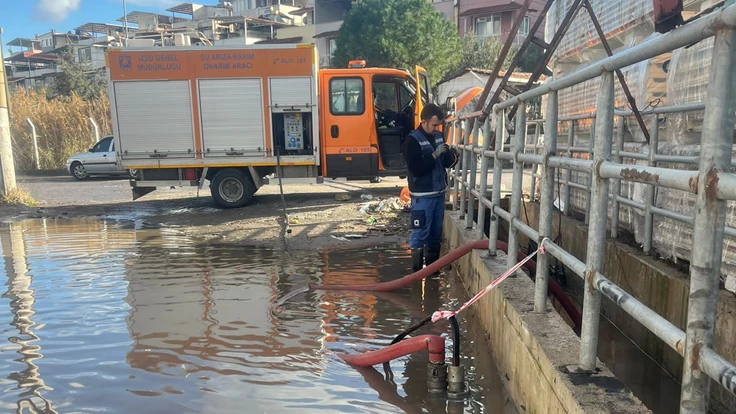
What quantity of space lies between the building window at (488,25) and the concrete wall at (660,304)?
99.6 feet

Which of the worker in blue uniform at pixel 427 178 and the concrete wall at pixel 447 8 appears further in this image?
the concrete wall at pixel 447 8

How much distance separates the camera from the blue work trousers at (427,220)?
538 cm

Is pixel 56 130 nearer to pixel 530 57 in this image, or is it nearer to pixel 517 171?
pixel 517 171

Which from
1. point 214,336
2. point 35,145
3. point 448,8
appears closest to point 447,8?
point 448,8

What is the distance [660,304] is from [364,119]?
727cm

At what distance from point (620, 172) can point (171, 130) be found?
Result: 32.0 feet

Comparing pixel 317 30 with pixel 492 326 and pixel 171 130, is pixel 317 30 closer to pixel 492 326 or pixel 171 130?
pixel 171 130

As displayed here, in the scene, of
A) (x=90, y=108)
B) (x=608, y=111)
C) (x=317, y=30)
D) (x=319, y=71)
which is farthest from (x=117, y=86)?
(x=317, y=30)

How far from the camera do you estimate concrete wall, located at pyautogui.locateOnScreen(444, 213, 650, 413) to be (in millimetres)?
1984

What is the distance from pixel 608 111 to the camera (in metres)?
2.06

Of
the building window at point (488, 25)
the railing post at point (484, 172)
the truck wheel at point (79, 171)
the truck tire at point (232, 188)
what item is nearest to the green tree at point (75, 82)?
the truck wheel at point (79, 171)

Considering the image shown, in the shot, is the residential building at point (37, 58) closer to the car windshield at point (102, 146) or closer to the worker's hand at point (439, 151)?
the car windshield at point (102, 146)

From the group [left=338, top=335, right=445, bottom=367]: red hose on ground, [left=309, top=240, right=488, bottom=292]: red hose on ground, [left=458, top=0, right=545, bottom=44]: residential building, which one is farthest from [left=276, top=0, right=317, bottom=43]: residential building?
[left=338, top=335, right=445, bottom=367]: red hose on ground

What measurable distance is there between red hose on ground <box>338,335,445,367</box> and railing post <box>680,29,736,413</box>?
64.2 inches
